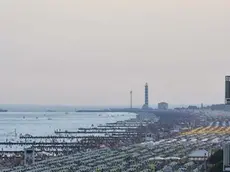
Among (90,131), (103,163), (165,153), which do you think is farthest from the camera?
(90,131)

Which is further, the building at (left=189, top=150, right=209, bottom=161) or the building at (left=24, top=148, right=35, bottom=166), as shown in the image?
the building at (left=24, top=148, right=35, bottom=166)

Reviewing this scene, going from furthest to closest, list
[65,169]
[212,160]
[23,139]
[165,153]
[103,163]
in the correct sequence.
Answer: [23,139]
[165,153]
[103,163]
[65,169]
[212,160]

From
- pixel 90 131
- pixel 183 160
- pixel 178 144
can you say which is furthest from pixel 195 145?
pixel 90 131

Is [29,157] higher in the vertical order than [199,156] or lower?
lower

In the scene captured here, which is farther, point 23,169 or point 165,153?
point 165,153

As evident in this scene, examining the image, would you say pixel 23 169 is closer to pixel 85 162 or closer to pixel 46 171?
pixel 46 171

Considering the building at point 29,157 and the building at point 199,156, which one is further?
the building at point 29,157

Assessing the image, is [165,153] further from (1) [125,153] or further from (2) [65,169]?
(2) [65,169]

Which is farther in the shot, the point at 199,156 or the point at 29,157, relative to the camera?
the point at 29,157

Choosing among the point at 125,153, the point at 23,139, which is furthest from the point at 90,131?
the point at 125,153
